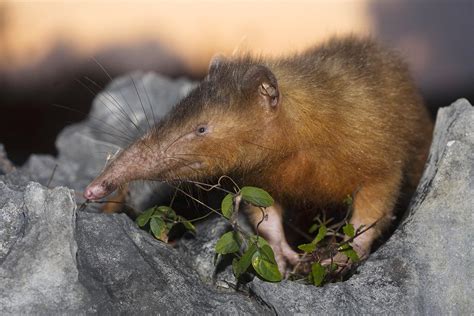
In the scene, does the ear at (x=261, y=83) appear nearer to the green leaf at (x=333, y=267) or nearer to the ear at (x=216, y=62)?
the ear at (x=216, y=62)

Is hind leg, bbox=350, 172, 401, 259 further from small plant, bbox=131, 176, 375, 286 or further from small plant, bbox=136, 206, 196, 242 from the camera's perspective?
small plant, bbox=136, 206, 196, 242

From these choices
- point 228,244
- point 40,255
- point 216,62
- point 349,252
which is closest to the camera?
point 40,255

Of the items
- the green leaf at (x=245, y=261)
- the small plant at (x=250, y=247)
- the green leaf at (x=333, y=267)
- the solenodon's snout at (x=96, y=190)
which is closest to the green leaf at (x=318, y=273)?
the green leaf at (x=333, y=267)

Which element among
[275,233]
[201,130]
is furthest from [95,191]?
[275,233]

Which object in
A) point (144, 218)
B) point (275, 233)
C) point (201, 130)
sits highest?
point (201, 130)

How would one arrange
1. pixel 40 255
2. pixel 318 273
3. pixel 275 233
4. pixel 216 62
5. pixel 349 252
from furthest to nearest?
pixel 275 233, pixel 216 62, pixel 349 252, pixel 318 273, pixel 40 255

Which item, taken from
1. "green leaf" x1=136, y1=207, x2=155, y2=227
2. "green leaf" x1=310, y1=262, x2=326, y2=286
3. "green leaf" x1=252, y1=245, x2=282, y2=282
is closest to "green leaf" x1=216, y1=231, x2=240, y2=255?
"green leaf" x1=252, y1=245, x2=282, y2=282

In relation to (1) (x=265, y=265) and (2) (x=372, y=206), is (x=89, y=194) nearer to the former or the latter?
(1) (x=265, y=265)

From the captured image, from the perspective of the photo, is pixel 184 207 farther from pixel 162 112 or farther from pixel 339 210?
pixel 162 112
